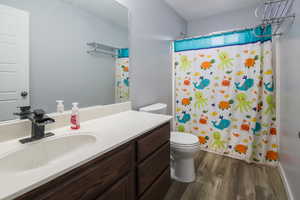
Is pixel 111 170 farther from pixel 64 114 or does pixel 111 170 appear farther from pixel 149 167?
pixel 64 114

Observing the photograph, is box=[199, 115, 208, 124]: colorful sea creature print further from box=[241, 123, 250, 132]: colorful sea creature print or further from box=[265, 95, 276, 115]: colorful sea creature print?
box=[265, 95, 276, 115]: colorful sea creature print

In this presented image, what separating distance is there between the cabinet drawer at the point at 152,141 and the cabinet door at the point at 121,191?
0.17 metres

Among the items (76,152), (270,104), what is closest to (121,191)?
(76,152)

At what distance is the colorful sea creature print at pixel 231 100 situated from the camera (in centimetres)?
200

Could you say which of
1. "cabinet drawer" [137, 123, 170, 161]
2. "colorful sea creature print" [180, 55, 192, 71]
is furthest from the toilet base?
"colorful sea creature print" [180, 55, 192, 71]

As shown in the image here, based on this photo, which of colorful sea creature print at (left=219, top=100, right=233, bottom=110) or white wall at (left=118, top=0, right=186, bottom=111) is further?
colorful sea creature print at (left=219, top=100, right=233, bottom=110)

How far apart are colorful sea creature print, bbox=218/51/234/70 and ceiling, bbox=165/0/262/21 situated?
91 cm

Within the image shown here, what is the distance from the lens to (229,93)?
2.23 meters

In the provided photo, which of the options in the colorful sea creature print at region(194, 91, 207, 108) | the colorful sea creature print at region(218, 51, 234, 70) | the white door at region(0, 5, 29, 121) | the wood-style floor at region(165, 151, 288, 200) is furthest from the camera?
the colorful sea creature print at region(194, 91, 207, 108)

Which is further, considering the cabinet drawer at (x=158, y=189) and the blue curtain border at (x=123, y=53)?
the blue curtain border at (x=123, y=53)

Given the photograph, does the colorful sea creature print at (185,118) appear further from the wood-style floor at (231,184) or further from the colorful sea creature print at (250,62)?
the colorful sea creature print at (250,62)

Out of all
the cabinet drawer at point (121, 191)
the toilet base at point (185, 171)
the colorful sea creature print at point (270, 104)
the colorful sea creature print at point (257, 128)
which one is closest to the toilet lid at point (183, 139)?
the toilet base at point (185, 171)

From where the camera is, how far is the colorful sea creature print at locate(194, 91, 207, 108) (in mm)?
2422

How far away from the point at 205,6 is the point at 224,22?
21.1 inches
